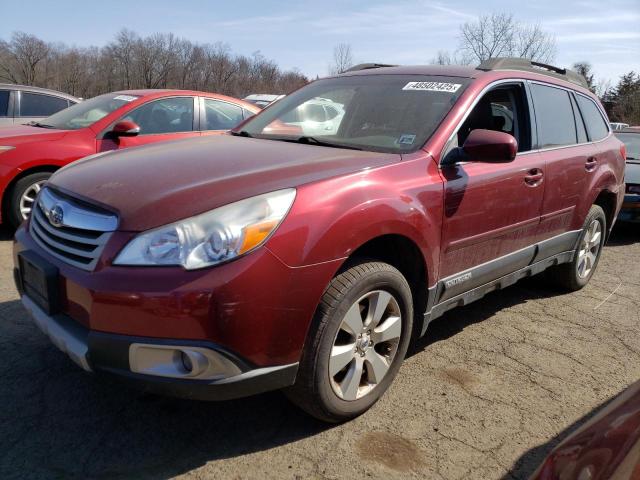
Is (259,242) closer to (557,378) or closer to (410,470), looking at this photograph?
(410,470)

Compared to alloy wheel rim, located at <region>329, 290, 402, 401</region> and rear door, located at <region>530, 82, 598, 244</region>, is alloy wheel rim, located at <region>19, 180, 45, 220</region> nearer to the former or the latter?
alloy wheel rim, located at <region>329, 290, 402, 401</region>

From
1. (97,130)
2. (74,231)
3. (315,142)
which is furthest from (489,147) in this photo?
(97,130)

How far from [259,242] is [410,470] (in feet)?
3.92

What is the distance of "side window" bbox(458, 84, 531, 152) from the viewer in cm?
354

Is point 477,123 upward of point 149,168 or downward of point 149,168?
upward

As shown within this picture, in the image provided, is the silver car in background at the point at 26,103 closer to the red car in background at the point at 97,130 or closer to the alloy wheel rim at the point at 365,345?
the red car in background at the point at 97,130

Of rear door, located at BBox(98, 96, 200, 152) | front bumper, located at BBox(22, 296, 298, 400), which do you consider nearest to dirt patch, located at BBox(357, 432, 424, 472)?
front bumper, located at BBox(22, 296, 298, 400)

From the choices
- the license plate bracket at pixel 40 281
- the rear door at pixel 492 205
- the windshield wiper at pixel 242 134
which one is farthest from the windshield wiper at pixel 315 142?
the license plate bracket at pixel 40 281

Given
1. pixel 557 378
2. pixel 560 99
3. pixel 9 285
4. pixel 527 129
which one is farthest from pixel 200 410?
pixel 560 99

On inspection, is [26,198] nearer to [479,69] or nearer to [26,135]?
[26,135]

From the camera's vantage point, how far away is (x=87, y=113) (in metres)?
6.07

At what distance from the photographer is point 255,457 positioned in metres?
2.36

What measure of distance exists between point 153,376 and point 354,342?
92 cm

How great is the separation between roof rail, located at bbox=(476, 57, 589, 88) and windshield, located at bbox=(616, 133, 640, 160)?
4.14 m
